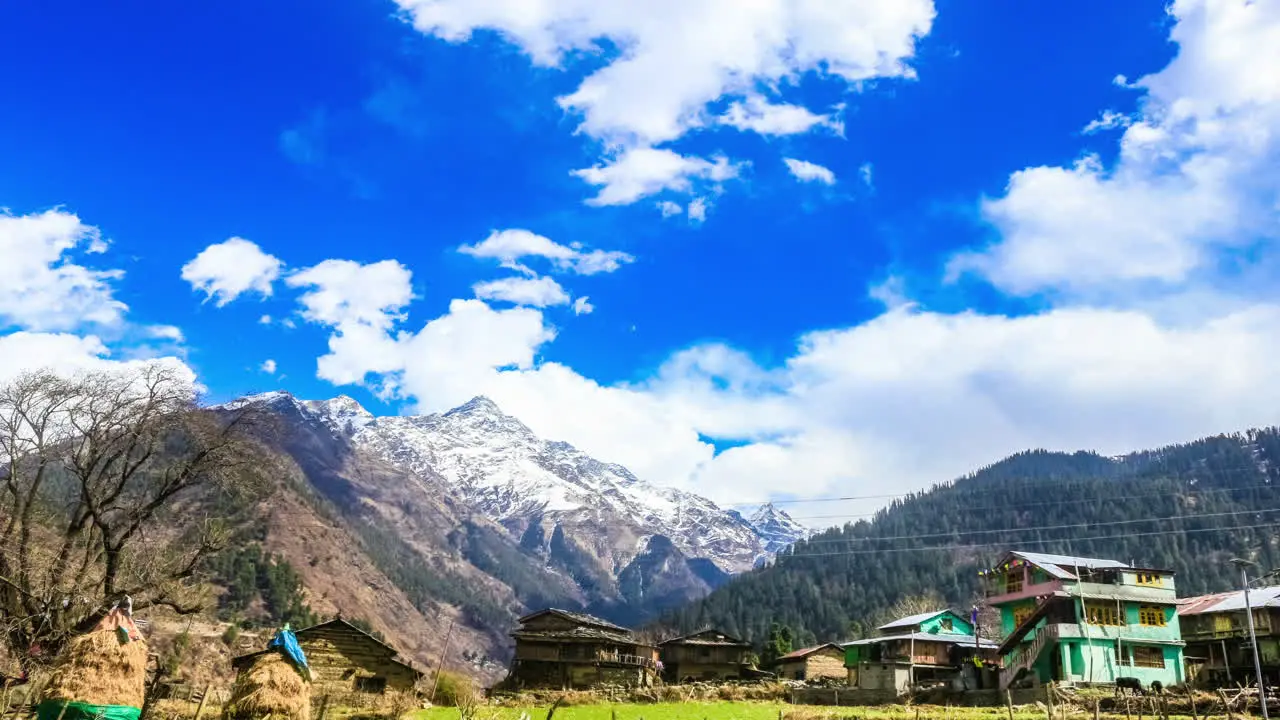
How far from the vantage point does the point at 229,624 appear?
143m

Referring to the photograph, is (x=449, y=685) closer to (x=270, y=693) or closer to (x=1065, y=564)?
(x=270, y=693)

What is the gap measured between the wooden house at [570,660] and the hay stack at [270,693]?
53.7m

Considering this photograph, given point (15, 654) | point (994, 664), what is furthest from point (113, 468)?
point (994, 664)

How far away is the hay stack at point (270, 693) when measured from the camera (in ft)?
104

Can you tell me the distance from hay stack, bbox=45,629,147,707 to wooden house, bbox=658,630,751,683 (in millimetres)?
76273

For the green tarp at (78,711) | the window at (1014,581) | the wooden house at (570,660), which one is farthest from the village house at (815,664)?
the green tarp at (78,711)

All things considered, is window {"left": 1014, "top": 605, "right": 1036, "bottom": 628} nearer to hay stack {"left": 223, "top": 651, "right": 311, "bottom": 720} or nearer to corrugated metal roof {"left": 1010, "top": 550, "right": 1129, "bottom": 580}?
corrugated metal roof {"left": 1010, "top": 550, "right": 1129, "bottom": 580}

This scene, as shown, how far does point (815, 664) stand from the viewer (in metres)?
98.8

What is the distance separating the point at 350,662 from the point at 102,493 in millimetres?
32650

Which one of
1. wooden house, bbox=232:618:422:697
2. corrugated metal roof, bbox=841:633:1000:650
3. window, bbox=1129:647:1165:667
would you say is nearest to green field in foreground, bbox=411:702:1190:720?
wooden house, bbox=232:618:422:697

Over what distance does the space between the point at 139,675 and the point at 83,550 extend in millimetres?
19452

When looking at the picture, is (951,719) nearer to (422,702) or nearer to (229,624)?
(422,702)

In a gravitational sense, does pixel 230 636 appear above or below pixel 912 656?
below

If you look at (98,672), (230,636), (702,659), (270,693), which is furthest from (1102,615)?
(230,636)
